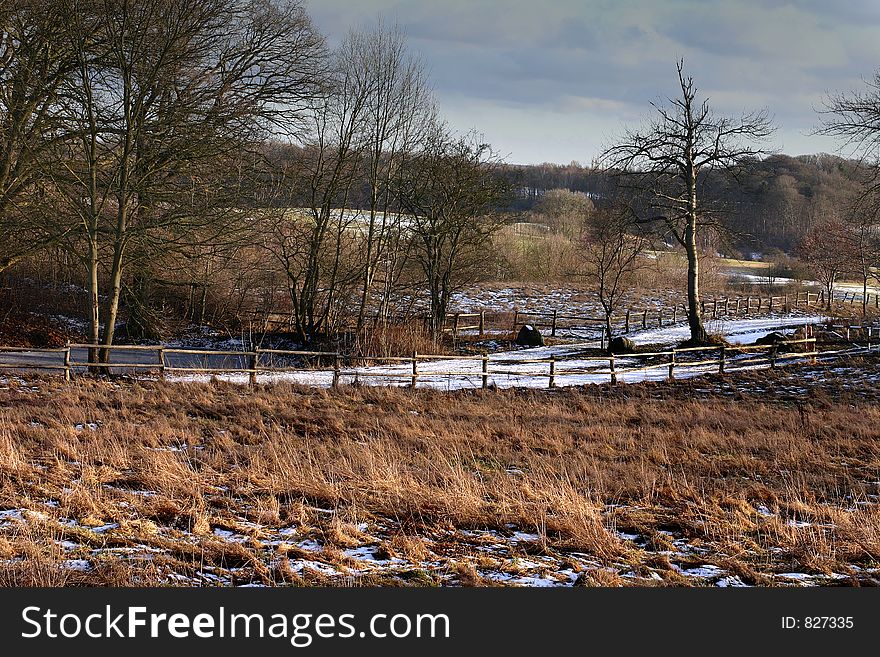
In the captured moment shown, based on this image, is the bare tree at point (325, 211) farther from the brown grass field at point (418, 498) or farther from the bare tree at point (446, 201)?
the brown grass field at point (418, 498)

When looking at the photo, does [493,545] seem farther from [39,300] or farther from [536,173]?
[536,173]

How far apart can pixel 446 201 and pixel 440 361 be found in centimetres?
783

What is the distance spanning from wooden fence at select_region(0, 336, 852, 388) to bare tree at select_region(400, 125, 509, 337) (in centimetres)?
584

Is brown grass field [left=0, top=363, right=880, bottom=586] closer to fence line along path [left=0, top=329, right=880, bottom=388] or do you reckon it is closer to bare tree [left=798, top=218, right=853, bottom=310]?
fence line along path [left=0, top=329, right=880, bottom=388]

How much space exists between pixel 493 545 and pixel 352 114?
22.3 meters

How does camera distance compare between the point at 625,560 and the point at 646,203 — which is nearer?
the point at 625,560

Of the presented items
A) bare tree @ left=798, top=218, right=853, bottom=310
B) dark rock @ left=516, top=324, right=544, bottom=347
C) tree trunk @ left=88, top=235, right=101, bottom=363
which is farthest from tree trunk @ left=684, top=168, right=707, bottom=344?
bare tree @ left=798, top=218, right=853, bottom=310

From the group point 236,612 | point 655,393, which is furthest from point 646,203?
point 236,612

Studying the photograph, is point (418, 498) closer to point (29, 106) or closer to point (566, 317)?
point (29, 106)

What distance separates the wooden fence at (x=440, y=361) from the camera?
17.0m

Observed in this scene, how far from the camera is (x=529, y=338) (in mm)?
30719

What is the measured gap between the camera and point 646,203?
2430 cm

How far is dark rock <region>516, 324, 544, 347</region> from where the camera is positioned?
30500 millimetres

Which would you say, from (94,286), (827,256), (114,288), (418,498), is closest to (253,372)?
(114,288)
